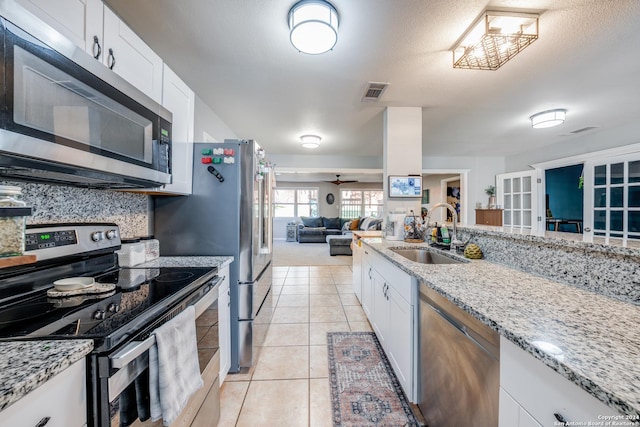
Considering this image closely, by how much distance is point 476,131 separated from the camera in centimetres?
406

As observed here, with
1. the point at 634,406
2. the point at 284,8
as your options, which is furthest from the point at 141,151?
the point at 634,406

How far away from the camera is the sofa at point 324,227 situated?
8.64 metres

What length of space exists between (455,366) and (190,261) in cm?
158

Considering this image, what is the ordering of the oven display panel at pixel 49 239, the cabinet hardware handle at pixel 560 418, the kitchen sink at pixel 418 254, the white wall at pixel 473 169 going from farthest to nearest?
the white wall at pixel 473 169
the kitchen sink at pixel 418 254
the oven display panel at pixel 49 239
the cabinet hardware handle at pixel 560 418

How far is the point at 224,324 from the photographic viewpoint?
166cm

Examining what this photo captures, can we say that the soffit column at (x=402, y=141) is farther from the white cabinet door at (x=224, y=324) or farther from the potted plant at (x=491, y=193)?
the potted plant at (x=491, y=193)

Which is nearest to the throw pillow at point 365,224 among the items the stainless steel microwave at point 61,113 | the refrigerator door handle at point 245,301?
the refrigerator door handle at point 245,301

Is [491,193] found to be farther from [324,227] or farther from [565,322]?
[565,322]

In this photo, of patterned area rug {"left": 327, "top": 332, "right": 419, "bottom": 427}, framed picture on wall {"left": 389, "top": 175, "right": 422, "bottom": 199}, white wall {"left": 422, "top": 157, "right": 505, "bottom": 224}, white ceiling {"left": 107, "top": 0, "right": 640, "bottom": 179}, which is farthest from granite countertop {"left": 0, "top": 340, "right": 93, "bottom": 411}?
white wall {"left": 422, "top": 157, "right": 505, "bottom": 224}

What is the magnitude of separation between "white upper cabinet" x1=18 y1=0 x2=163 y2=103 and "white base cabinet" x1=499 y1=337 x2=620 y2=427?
1839 millimetres

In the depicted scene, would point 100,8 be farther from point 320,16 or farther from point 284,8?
point 320,16

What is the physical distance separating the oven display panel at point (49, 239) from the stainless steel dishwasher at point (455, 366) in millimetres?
1749

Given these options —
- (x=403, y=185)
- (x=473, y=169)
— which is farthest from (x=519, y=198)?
(x=403, y=185)

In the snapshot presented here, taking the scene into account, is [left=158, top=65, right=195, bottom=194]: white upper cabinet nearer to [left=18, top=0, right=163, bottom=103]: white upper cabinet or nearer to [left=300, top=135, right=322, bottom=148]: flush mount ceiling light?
[left=18, top=0, right=163, bottom=103]: white upper cabinet
